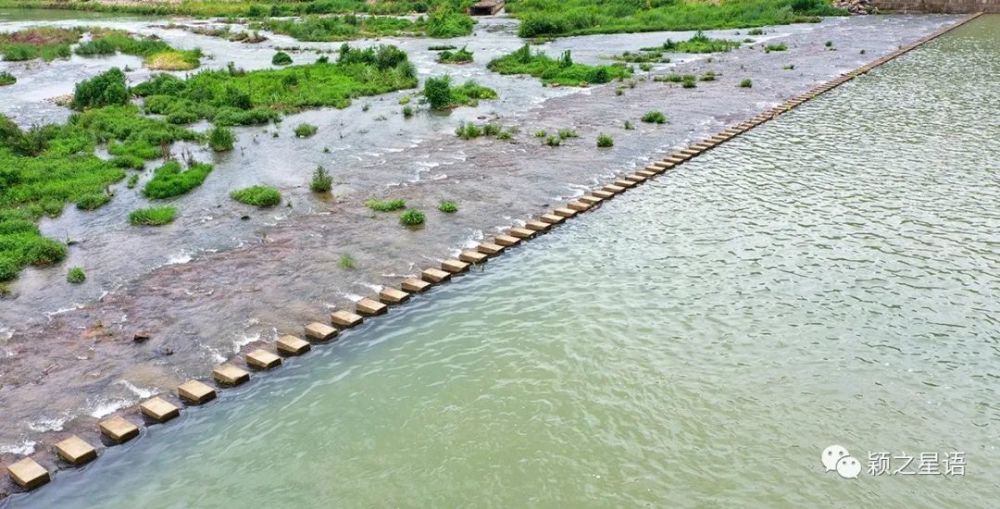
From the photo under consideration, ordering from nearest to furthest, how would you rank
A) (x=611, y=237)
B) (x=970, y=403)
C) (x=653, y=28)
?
(x=970, y=403), (x=611, y=237), (x=653, y=28)

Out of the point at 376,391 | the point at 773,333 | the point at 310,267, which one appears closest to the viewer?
the point at 376,391

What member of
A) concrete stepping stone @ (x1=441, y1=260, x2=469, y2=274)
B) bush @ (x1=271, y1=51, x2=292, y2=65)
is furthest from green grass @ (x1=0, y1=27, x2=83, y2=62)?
concrete stepping stone @ (x1=441, y1=260, x2=469, y2=274)

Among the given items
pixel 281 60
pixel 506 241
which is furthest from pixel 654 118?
pixel 281 60

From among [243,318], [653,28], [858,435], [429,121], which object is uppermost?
[653,28]

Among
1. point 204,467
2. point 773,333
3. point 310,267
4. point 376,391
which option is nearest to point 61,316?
point 310,267

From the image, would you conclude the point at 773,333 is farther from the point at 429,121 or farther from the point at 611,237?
the point at 429,121

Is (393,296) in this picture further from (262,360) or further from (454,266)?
(262,360)

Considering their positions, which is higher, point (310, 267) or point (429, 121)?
point (429, 121)
